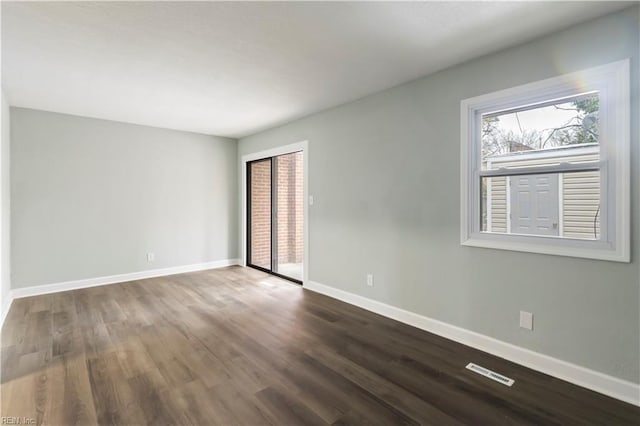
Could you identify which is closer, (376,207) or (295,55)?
(295,55)

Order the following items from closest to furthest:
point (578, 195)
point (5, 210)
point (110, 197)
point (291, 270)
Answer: point (578, 195)
point (5, 210)
point (110, 197)
point (291, 270)

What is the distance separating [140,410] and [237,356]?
2.54 feet

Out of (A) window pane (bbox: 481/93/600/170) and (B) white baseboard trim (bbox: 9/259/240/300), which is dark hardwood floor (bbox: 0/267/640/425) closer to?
(B) white baseboard trim (bbox: 9/259/240/300)

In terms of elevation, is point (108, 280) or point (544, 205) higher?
point (544, 205)

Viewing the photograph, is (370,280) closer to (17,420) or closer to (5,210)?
(17,420)

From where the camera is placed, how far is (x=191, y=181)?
5457mm

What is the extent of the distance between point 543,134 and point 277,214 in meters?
3.98

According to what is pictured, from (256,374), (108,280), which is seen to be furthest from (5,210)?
(256,374)

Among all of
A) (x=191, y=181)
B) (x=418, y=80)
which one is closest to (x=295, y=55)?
(x=418, y=80)

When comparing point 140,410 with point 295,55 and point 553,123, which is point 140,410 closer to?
point 295,55

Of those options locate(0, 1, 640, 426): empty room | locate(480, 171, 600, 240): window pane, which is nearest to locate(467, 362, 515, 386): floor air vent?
locate(0, 1, 640, 426): empty room

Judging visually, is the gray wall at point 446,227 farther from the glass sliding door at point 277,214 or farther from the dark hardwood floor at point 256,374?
the glass sliding door at point 277,214

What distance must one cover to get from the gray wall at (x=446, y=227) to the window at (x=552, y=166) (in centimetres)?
7

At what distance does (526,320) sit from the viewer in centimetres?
237
